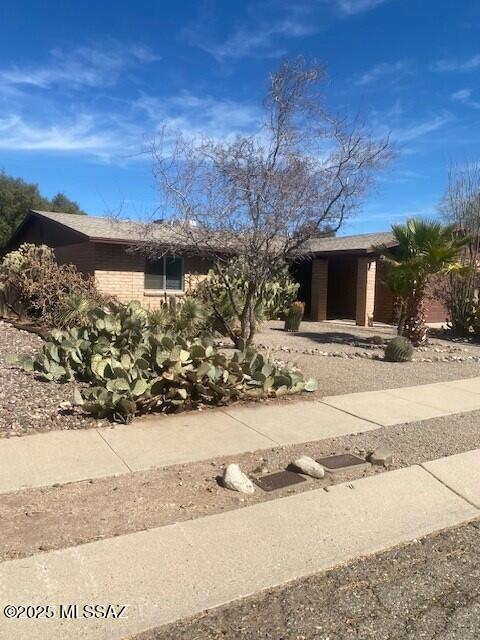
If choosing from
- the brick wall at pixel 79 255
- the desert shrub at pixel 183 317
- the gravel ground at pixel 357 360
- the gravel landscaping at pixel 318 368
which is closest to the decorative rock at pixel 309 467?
the gravel landscaping at pixel 318 368

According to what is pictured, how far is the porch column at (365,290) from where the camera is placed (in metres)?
19.3

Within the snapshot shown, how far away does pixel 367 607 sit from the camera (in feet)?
10.5

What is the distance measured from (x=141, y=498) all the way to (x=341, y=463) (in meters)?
2.03

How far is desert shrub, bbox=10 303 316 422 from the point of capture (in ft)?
21.5

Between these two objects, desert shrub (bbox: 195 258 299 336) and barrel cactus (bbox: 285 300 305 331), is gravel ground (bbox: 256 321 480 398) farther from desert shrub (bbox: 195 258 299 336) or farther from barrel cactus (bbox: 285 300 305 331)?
desert shrub (bbox: 195 258 299 336)

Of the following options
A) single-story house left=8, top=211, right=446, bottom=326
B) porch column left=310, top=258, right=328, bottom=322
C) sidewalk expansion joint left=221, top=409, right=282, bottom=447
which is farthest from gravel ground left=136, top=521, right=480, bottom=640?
porch column left=310, top=258, right=328, bottom=322

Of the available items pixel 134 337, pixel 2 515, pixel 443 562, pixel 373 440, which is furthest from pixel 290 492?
pixel 134 337

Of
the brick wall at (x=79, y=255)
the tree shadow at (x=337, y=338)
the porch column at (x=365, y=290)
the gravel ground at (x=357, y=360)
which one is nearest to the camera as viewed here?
the gravel ground at (x=357, y=360)

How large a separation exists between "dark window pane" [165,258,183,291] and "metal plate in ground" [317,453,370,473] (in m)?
13.2

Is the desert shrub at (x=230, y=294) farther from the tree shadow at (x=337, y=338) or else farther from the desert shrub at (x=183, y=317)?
the tree shadow at (x=337, y=338)

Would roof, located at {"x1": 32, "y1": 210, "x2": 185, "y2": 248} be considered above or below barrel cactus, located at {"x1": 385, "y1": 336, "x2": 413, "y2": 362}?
above

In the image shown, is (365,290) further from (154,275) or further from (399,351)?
(399,351)

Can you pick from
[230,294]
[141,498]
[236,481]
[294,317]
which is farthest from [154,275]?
[141,498]

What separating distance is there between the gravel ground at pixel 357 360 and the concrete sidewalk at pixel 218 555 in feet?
12.4
